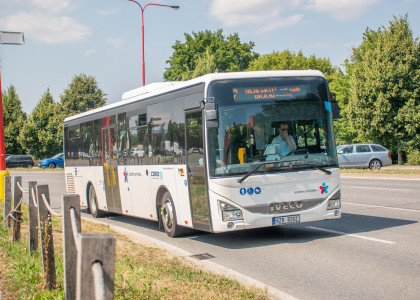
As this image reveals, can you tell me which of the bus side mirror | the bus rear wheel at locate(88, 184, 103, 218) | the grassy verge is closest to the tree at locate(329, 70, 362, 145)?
the bus rear wheel at locate(88, 184, 103, 218)

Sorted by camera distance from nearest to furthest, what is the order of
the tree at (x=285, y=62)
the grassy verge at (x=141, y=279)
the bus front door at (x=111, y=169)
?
the grassy verge at (x=141, y=279) → the bus front door at (x=111, y=169) → the tree at (x=285, y=62)

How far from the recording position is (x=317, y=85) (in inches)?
397

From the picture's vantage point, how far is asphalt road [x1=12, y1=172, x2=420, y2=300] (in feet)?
21.3

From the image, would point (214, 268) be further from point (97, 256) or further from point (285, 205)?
point (97, 256)

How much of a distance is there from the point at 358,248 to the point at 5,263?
5327 millimetres

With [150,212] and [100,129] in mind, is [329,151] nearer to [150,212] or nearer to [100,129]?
[150,212]

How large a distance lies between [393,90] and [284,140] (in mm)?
30215

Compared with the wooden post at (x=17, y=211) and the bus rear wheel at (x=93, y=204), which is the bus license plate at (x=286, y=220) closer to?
the wooden post at (x=17, y=211)

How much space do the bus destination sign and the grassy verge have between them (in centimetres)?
294

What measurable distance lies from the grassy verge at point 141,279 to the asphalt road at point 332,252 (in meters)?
0.71

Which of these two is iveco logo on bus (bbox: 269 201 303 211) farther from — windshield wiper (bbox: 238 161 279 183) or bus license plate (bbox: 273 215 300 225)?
windshield wiper (bbox: 238 161 279 183)

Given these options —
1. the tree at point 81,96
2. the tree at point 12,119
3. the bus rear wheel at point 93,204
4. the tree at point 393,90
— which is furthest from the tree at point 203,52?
the bus rear wheel at point 93,204

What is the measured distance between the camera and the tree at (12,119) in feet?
240

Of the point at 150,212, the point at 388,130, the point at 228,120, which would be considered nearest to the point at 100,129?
the point at 150,212
